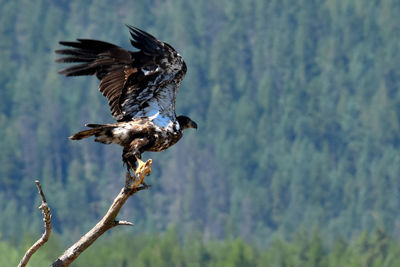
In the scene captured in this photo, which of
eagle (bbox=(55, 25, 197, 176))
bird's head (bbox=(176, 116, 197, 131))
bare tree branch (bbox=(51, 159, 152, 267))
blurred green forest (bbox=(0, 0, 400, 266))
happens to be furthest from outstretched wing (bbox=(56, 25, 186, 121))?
blurred green forest (bbox=(0, 0, 400, 266))

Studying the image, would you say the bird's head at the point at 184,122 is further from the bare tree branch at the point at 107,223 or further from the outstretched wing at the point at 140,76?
the bare tree branch at the point at 107,223

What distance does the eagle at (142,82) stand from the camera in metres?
16.0

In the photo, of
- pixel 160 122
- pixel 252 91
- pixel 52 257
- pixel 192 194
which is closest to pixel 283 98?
pixel 252 91

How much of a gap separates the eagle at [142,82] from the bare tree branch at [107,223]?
4.73 ft

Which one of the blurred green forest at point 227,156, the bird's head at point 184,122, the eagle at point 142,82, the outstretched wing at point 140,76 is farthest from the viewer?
the blurred green forest at point 227,156

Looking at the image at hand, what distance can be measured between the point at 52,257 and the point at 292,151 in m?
105

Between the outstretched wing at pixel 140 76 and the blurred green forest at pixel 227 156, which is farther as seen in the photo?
the blurred green forest at pixel 227 156

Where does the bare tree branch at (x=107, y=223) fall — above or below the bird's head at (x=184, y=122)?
below

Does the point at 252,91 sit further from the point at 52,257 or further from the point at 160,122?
the point at 160,122

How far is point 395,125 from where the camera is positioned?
18662 cm

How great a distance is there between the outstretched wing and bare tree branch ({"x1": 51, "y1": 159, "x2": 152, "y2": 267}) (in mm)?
1895

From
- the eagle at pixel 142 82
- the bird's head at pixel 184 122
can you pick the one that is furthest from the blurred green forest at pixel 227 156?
the eagle at pixel 142 82

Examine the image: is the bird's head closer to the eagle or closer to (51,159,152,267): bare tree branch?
the eagle

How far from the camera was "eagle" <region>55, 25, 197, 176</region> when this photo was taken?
632 inches
